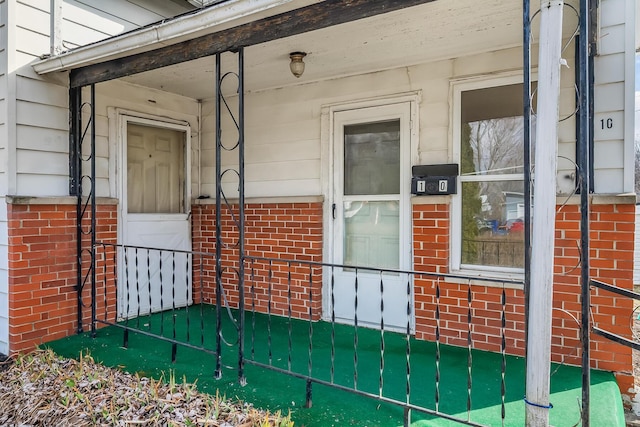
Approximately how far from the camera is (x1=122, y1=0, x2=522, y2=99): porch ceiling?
2.59 meters

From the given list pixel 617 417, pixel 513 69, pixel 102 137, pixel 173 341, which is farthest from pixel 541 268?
pixel 102 137

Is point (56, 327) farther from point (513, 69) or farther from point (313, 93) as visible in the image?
point (513, 69)

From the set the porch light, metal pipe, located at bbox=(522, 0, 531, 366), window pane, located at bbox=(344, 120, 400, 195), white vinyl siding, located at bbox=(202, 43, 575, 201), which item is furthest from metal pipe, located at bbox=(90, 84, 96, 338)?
metal pipe, located at bbox=(522, 0, 531, 366)

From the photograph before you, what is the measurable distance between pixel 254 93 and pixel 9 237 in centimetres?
258

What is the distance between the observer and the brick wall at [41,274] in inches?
130

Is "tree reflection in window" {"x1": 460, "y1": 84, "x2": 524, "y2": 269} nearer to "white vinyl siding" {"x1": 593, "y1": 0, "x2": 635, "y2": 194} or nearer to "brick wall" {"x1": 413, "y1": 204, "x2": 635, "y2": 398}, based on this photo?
"brick wall" {"x1": 413, "y1": 204, "x2": 635, "y2": 398}

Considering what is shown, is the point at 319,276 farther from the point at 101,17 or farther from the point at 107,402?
the point at 101,17

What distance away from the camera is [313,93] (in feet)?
13.5

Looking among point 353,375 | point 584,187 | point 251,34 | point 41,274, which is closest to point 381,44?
point 251,34

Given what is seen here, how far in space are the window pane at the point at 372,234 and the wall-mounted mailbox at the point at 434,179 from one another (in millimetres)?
344

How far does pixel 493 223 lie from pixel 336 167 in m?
1.50

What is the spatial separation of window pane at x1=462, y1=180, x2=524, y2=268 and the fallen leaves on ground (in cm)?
203

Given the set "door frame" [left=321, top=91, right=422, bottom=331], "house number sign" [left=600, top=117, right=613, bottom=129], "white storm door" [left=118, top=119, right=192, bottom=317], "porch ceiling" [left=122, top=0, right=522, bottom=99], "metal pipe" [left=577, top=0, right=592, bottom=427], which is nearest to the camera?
"metal pipe" [left=577, top=0, right=592, bottom=427]

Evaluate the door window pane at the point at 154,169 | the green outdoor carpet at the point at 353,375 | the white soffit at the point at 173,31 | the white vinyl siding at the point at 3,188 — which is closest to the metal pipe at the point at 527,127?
the green outdoor carpet at the point at 353,375
